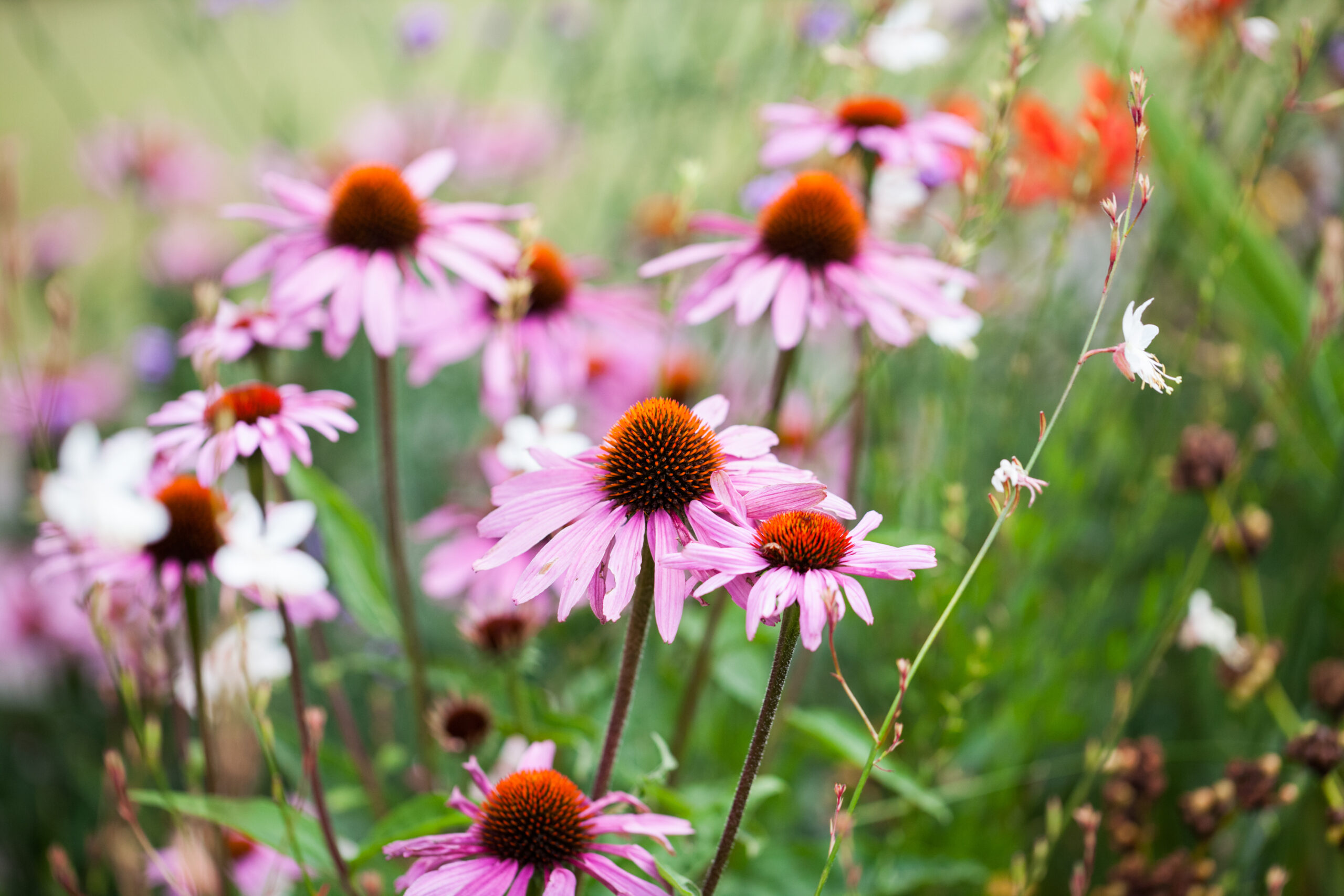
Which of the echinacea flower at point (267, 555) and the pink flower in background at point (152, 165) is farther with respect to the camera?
the pink flower in background at point (152, 165)

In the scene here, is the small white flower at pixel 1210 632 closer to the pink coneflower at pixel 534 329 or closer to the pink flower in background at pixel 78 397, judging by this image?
the pink coneflower at pixel 534 329

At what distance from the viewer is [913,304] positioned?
625 mm

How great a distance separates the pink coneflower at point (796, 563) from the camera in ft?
1.19

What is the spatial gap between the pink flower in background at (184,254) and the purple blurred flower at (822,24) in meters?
1.02

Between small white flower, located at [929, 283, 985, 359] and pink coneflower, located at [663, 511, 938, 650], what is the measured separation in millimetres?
300

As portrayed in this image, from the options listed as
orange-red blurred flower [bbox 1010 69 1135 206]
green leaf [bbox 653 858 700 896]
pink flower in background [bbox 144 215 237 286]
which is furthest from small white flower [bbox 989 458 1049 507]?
pink flower in background [bbox 144 215 237 286]

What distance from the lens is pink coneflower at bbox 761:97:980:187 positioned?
733mm

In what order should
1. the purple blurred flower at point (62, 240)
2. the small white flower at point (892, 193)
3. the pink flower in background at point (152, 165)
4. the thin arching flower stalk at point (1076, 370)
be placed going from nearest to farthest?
the thin arching flower stalk at point (1076, 370) → the small white flower at point (892, 193) → the pink flower in background at point (152, 165) → the purple blurred flower at point (62, 240)

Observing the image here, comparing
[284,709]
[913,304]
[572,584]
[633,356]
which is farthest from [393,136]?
[572,584]

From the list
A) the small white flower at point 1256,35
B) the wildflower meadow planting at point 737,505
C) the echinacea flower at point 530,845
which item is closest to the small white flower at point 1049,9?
the wildflower meadow planting at point 737,505

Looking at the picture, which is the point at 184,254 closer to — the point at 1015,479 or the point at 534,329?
the point at 534,329

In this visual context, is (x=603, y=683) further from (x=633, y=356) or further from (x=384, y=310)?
(x=633, y=356)

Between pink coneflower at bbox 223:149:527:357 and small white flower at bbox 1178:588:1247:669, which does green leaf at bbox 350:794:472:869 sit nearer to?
pink coneflower at bbox 223:149:527:357

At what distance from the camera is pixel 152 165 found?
1.69m
